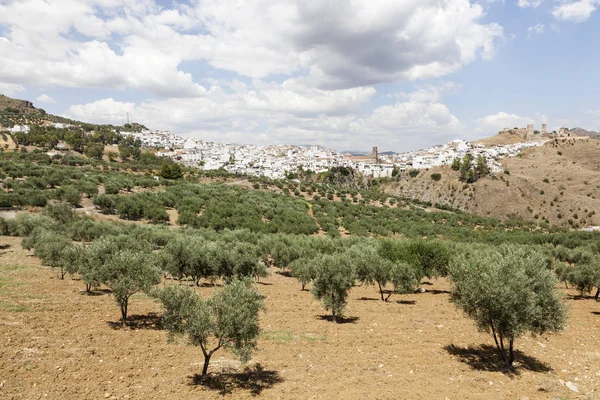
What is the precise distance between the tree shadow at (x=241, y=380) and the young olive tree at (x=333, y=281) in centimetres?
796

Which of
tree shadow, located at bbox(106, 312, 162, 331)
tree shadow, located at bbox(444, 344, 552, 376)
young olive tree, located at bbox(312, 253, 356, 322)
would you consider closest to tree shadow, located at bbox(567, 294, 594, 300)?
tree shadow, located at bbox(444, 344, 552, 376)

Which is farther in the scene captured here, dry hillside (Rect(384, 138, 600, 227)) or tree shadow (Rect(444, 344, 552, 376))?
dry hillside (Rect(384, 138, 600, 227))

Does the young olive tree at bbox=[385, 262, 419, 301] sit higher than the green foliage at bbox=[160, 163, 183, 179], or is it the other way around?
the green foliage at bbox=[160, 163, 183, 179]

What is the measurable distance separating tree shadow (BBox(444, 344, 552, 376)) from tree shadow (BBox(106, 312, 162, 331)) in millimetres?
15967

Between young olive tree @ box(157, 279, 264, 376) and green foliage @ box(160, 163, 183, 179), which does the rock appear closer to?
young olive tree @ box(157, 279, 264, 376)

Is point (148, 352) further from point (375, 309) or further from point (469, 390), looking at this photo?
point (375, 309)

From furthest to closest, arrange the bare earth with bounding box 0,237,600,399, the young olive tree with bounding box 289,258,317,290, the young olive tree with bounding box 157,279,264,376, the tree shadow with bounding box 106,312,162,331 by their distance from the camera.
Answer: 1. the young olive tree with bounding box 289,258,317,290
2. the tree shadow with bounding box 106,312,162,331
3. the bare earth with bounding box 0,237,600,399
4. the young olive tree with bounding box 157,279,264,376

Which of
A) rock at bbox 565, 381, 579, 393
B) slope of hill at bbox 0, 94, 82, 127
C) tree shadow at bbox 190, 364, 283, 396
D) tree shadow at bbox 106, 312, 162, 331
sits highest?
slope of hill at bbox 0, 94, 82, 127

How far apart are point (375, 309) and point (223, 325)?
16.3m

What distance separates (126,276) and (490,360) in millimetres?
19093

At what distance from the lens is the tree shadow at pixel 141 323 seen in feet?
59.3

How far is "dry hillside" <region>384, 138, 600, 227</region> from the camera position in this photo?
10275 cm

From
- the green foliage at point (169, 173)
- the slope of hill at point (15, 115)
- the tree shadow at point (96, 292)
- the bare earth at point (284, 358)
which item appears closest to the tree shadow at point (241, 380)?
the bare earth at point (284, 358)

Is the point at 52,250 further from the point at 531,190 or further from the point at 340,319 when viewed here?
the point at 531,190
